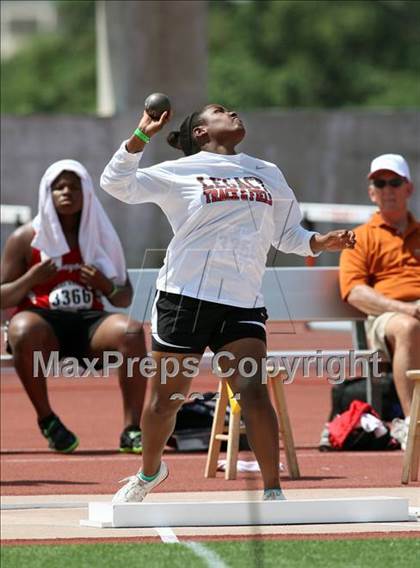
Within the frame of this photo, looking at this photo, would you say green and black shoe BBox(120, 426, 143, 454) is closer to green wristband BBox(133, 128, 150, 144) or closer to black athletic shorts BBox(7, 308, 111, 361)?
black athletic shorts BBox(7, 308, 111, 361)

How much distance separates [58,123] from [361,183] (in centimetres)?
464

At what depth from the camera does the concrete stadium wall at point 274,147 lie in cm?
2386

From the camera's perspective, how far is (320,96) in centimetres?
5800

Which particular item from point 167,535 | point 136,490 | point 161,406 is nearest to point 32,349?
point 136,490

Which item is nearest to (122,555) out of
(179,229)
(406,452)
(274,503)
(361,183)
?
(274,503)

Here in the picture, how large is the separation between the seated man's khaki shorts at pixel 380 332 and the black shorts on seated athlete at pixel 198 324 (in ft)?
8.99

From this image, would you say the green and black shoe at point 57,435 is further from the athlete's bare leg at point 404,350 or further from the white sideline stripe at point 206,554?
the white sideline stripe at point 206,554

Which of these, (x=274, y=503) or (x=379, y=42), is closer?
(x=274, y=503)

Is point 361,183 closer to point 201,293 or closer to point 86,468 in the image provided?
point 86,468

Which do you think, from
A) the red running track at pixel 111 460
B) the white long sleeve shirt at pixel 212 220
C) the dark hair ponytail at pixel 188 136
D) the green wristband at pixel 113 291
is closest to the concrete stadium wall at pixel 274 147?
the red running track at pixel 111 460

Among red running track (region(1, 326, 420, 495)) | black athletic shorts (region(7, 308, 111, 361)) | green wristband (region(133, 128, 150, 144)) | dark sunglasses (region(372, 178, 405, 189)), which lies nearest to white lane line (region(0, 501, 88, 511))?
red running track (region(1, 326, 420, 495))

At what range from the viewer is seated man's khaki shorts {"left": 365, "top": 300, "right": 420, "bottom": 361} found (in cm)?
977

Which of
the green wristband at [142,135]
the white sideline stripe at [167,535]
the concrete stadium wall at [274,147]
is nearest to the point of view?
the white sideline stripe at [167,535]

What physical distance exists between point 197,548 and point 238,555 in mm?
223
